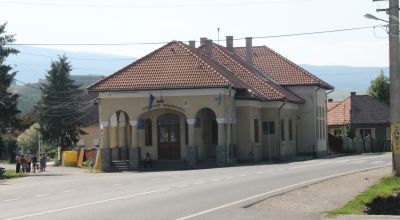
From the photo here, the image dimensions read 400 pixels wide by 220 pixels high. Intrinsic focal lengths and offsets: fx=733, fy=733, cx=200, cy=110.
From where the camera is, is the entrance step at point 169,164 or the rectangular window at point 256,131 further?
the rectangular window at point 256,131

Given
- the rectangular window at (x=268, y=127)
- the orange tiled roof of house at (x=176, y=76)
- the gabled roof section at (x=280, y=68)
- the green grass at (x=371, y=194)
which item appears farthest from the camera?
the gabled roof section at (x=280, y=68)

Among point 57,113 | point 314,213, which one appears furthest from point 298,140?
point 314,213

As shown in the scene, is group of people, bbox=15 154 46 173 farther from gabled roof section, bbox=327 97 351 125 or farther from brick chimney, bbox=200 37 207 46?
gabled roof section, bbox=327 97 351 125

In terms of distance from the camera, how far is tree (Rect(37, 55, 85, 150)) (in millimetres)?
72250

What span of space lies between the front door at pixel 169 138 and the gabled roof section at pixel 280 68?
632 inches

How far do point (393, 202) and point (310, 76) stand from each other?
40802mm

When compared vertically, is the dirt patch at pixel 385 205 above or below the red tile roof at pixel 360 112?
below

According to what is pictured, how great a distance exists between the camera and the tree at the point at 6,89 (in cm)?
4797

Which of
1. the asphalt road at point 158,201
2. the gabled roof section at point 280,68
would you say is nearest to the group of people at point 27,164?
the gabled roof section at point 280,68

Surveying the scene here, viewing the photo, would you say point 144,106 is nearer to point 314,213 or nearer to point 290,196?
point 290,196

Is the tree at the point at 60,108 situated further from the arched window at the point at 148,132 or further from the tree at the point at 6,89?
the arched window at the point at 148,132

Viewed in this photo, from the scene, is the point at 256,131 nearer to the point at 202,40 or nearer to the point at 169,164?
the point at 169,164

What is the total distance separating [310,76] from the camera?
201 ft

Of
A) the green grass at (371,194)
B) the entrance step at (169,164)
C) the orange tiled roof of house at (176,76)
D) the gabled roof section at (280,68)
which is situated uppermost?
the gabled roof section at (280,68)
